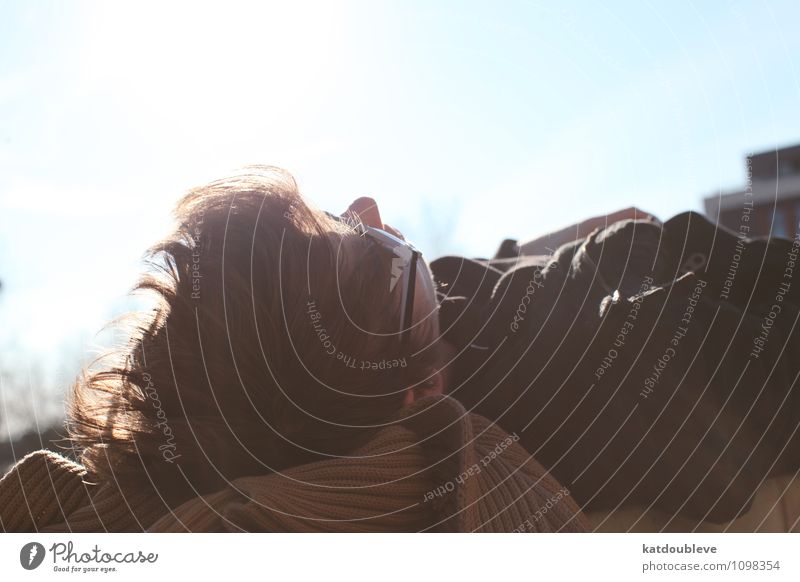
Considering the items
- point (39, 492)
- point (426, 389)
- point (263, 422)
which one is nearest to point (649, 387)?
point (426, 389)

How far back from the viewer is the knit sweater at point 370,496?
43 centimetres

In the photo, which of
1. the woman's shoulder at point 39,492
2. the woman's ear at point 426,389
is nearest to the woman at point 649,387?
the woman's ear at point 426,389

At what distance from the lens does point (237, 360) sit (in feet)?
1.45

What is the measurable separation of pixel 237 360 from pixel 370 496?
0.41 feet

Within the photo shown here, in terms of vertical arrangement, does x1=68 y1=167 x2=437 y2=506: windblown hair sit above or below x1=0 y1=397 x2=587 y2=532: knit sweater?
above
